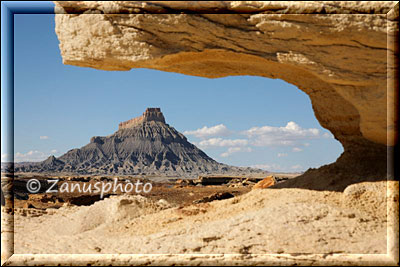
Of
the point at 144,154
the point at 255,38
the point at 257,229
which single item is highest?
the point at 144,154

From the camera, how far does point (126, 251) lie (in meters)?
7.20

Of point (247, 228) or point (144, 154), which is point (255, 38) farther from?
point (144, 154)

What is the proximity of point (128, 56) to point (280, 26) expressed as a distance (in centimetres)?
293

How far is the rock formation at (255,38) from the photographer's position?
6895 millimetres

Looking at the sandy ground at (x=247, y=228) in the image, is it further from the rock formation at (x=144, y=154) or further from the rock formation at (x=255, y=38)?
the rock formation at (x=144, y=154)

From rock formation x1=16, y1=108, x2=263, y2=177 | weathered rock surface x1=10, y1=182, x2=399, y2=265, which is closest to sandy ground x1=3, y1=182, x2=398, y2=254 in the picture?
weathered rock surface x1=10, y1=182, x2=399, y2=265

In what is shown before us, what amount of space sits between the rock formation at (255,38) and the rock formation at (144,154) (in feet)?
258

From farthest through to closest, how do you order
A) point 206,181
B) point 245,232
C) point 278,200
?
point 206,181, point 278,200, point 245,232

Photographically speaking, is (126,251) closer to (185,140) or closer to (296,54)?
(296,54)

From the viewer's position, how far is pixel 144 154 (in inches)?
3930

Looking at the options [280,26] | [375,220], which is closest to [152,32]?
[280,26]

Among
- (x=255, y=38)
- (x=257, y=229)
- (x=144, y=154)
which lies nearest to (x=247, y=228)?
(x=257, y=229)

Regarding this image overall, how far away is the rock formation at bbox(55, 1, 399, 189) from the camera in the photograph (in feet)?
22.6

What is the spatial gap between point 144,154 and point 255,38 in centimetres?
9411
